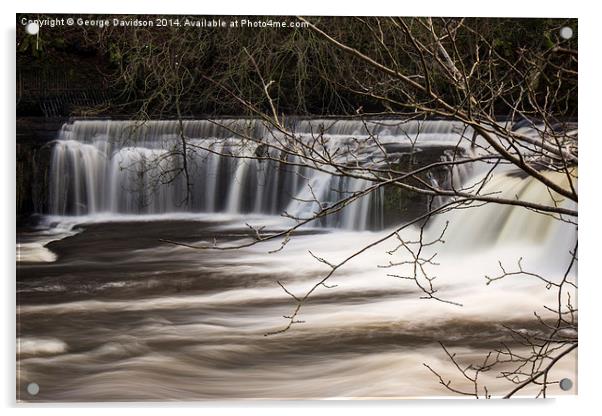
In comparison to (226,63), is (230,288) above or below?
below

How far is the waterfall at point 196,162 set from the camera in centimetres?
286

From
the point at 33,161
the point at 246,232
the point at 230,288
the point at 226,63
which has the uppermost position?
the point at 226,63

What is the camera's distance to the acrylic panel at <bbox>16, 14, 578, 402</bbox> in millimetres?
2826

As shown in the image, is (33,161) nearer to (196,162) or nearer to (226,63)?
(196,162)

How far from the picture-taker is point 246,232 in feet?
9.57

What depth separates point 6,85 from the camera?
2.80 meters

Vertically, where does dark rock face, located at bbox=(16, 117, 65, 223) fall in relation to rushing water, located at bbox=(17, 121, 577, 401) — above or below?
above

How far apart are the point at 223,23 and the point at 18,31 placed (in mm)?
752

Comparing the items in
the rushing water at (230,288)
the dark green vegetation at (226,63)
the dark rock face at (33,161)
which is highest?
the dark green vegetation at (226,63)

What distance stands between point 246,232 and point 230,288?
0.22 meters

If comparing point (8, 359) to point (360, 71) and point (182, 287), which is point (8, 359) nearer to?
point (182, 287)

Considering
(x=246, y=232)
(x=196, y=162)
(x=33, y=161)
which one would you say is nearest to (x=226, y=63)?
(x=196, y=162)

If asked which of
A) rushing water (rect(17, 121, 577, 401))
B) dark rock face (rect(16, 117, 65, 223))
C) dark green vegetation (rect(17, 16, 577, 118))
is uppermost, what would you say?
dark green vegetation (rect(17, 16, 577, 118))

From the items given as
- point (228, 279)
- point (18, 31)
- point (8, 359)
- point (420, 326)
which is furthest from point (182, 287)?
point (18, 31)
